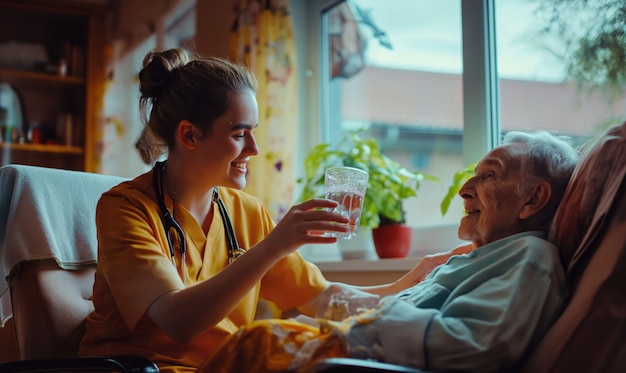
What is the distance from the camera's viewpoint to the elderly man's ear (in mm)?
1460

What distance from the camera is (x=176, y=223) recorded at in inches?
65.7

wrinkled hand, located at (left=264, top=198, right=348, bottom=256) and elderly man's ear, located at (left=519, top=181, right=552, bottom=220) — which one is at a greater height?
elderly man's ear, located at (left=519, top=181, right=552, bottom=220)

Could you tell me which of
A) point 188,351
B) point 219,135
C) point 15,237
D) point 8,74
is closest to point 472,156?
point 219,135

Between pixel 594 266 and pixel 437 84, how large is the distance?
1596 mm

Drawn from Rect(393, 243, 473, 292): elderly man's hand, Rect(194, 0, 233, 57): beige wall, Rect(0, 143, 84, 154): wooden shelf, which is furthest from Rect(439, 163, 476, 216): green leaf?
Rect(0, 143, 84, 154): wooden shelf

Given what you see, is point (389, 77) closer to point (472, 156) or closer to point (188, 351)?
point (472, 156)

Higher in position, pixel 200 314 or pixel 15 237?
pixel 15 237

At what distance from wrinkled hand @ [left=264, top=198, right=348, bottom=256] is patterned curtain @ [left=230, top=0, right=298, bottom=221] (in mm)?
1451

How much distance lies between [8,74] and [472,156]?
327 cm

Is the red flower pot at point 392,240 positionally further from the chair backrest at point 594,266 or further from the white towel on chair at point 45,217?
the chair backrest at point 594,266

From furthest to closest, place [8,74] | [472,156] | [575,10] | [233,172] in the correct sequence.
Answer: [8,74] → [472,156] → [575,10] → [233,172]

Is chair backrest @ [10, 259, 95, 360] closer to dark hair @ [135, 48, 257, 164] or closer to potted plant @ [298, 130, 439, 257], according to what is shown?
dark hair @ [135, 48, 257, 164]

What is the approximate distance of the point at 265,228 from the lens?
6.21 ft

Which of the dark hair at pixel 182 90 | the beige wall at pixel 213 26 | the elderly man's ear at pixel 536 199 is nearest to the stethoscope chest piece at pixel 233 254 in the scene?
the dark hair at pixel 182 90
